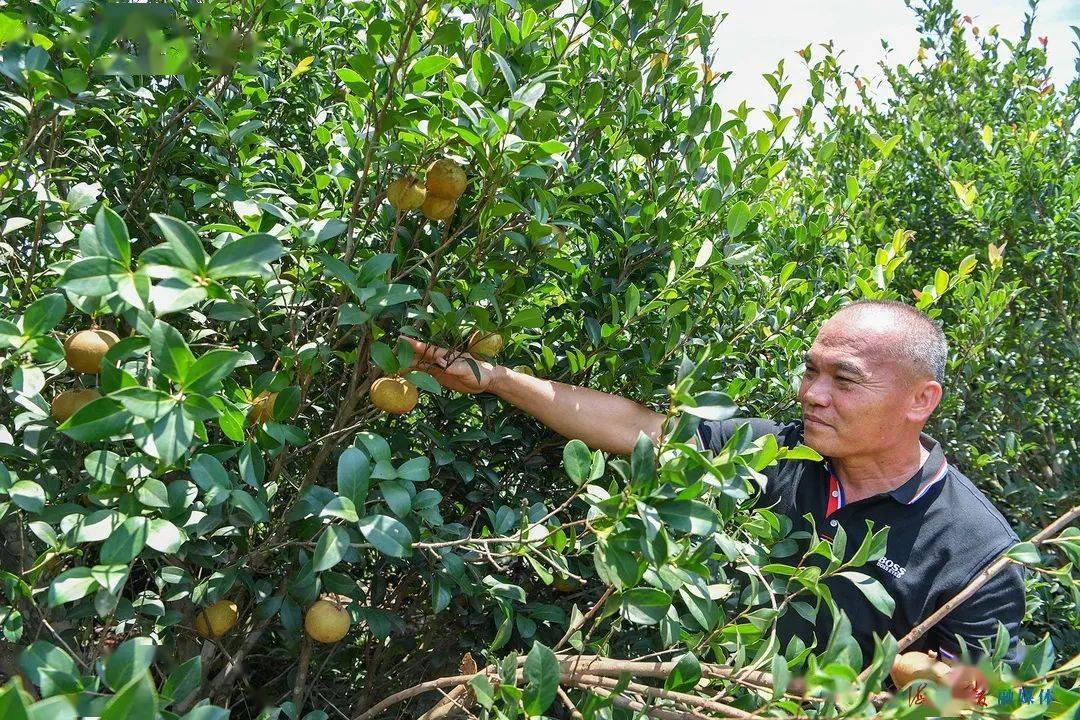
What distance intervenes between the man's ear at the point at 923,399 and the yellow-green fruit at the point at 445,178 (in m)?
1.43

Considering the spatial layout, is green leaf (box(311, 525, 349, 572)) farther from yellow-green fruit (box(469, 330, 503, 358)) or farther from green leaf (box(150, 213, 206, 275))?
yellow-green fruit (box(469, 330, 503, 358))

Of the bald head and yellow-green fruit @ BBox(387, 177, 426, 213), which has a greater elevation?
yellow-green fruit @ BBox(387, 177, 426, 213)

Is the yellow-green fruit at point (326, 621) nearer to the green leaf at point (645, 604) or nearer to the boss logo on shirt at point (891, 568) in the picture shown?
the green leaf at point (645, 604)

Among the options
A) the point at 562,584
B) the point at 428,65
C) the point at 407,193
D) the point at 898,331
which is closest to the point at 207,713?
the point at 407,193

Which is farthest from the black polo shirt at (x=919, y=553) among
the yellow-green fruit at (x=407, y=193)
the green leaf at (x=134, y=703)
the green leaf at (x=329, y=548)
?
the green leaf at (x=134, y=703)

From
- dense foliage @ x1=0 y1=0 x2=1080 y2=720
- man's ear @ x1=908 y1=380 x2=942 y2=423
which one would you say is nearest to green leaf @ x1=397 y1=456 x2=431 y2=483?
dense foliage @ x1=0 y1=0 x2=1080 y2=720

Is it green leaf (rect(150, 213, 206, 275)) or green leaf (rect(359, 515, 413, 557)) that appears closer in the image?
green leaf (rect(150, 213, 206, 275))

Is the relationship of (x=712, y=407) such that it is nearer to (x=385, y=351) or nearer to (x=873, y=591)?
(x=873, y=591)

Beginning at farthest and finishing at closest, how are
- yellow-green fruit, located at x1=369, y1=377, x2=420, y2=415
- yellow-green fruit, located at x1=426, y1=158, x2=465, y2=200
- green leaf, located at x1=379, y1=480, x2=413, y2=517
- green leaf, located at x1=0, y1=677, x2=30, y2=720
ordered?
yellow-green fruit, located at x1=369, y1=377, x2=420, y2=415 → yellow-green fruit, located at x1=426, y1=158, x2=465, y2=200 → green leaf, located at x1=379, y1=480, x2=413, y2=517 → green leaf, located at x1=0, y1=677, x2=30, y2=720

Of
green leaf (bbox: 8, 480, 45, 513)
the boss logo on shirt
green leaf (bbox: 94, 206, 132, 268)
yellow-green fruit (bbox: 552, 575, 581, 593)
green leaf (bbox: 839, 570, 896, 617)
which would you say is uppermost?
green leaf (bbox: 94, 206, 132, 268)

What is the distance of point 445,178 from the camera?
1.55m

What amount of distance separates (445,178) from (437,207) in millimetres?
66

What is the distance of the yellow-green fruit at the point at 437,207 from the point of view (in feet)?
5.20

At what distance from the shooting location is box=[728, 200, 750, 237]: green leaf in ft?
6.56
